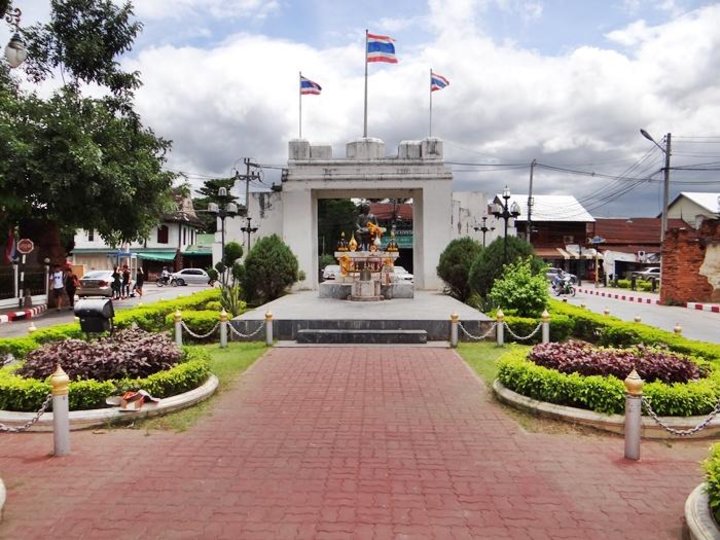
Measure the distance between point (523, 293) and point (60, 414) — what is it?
415 inches

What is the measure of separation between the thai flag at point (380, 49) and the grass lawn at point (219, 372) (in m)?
15.2

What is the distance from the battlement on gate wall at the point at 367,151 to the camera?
2389cm

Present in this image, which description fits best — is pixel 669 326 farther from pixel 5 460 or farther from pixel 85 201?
pixel 85 201

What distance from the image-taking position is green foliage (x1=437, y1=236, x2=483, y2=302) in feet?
69.1

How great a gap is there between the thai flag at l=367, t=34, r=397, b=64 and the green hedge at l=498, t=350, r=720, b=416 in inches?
724

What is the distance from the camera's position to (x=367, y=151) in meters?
23.9

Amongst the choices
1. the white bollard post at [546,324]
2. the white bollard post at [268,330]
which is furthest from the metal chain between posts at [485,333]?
the white bollard post at [268,330]

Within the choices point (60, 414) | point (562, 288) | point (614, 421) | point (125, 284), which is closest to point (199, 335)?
point (60, 414)

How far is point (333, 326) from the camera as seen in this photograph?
12.1 meters

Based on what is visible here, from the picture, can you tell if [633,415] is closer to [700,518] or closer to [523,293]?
[700,518]

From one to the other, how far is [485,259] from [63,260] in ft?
54.0

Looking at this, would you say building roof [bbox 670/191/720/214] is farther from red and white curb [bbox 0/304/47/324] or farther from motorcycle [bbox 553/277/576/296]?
red and white curb [bbox 0/304/47/324]

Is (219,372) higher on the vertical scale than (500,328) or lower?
lower

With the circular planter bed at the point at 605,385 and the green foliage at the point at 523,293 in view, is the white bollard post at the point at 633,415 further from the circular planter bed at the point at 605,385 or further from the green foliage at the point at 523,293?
the green foliage at the point at 523,293
